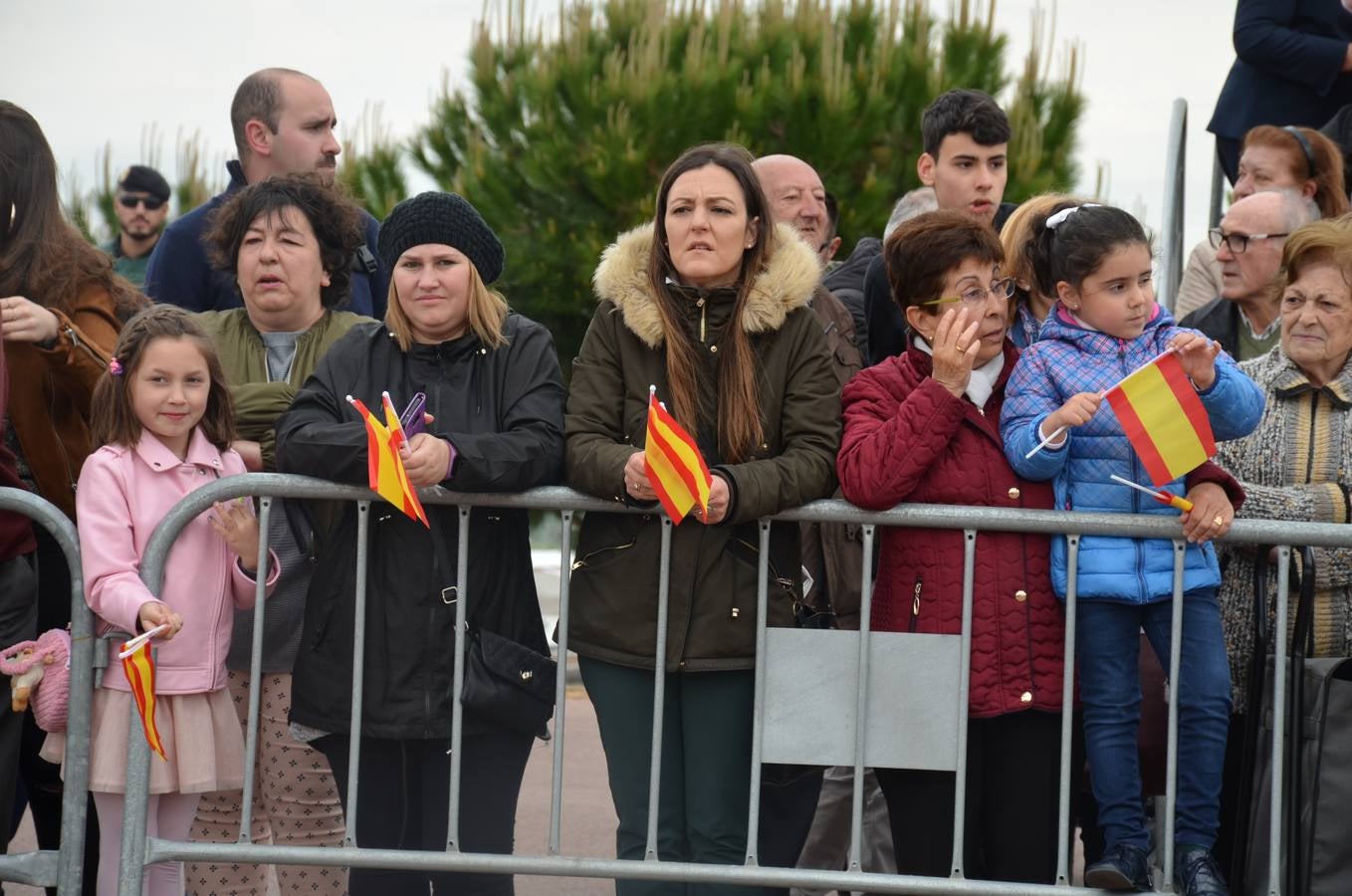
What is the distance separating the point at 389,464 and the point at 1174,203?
6175 millimetres

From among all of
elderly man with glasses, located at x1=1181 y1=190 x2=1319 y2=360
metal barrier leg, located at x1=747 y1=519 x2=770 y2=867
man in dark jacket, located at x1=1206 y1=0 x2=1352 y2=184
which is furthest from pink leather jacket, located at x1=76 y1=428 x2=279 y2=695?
man in dark jacket, located at x1=1206 y1=0 x2=1352 y2=184

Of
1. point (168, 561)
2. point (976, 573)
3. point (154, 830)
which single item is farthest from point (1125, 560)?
point (154, 830)

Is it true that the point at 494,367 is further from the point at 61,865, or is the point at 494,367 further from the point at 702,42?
the point at 702,42

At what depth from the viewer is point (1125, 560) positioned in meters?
4.50

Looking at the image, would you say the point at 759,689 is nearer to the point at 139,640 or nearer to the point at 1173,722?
the point at 1173,722

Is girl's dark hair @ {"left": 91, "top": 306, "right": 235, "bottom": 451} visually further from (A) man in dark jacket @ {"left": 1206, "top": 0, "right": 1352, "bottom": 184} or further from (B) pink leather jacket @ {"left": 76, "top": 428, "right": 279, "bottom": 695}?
(A) man in dark jacket @ {"left": 1206, "top": 0, "right": 1352, "bottom": 184}

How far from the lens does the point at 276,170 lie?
6.79m

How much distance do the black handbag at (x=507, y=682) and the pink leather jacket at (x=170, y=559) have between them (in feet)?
2.04

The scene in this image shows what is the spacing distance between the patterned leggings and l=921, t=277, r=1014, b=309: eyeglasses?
2.03 metres

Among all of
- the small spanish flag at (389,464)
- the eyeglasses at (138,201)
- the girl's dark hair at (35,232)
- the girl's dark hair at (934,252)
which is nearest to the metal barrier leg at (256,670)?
the small spanish flag at (389,464)

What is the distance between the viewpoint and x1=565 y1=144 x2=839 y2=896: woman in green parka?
14.8ft

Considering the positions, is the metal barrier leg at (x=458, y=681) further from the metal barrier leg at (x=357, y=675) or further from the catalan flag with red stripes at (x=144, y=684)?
the catalan flag with red stripes at (x=144, y=684)

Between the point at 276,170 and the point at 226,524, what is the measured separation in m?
2.48

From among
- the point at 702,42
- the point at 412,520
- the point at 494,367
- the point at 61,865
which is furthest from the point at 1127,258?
the point at 702,42
